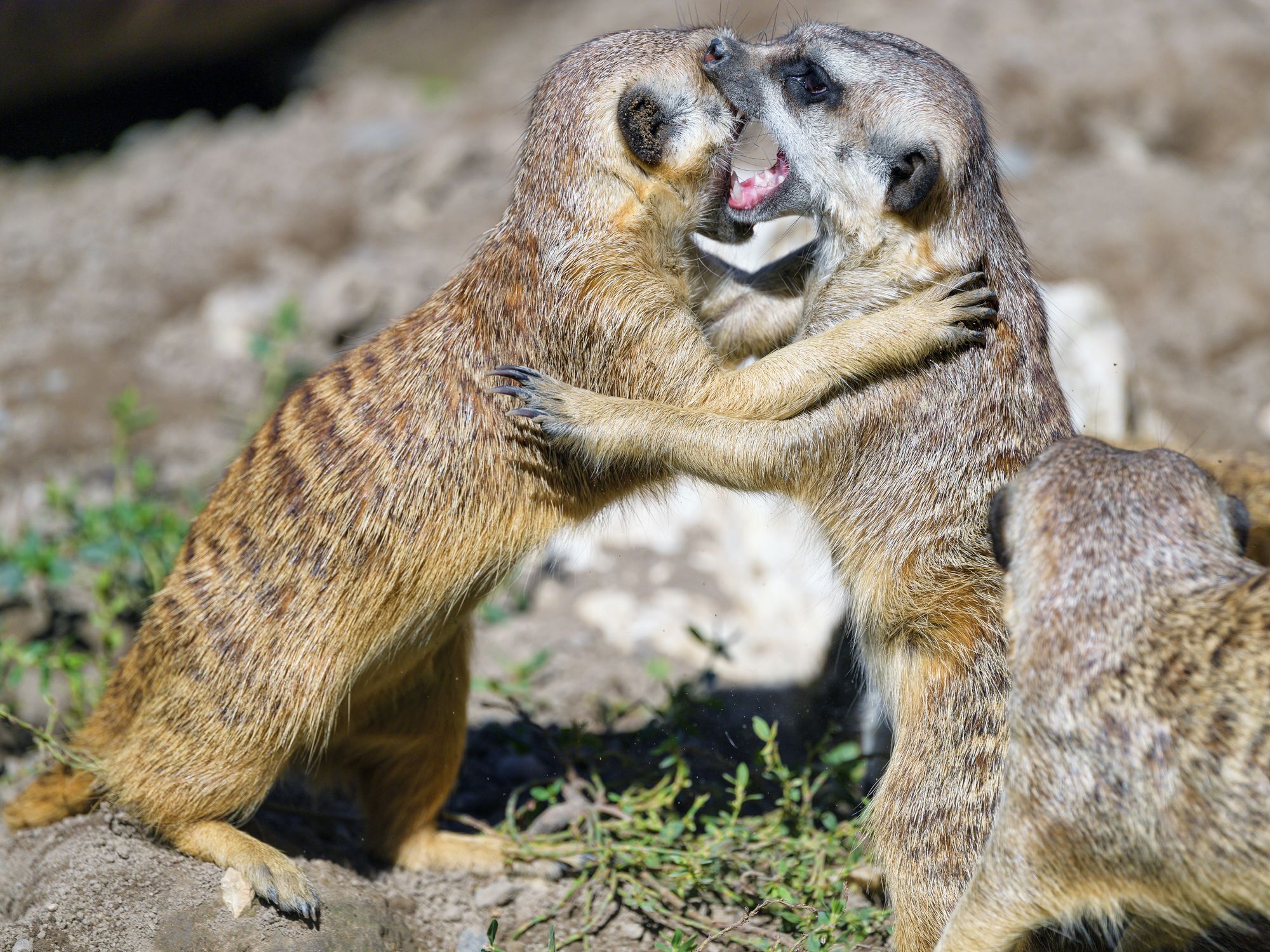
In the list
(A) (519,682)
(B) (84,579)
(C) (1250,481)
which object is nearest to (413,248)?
(B) (84,579)

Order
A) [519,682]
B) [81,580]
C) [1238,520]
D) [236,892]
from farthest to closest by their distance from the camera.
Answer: [81,580] < [519,682] < [236,892] < [1238,520]

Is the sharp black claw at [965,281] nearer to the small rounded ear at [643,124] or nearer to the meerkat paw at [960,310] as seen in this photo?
the meerkat paw at [960,310]

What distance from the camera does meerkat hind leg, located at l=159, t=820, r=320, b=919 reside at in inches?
131

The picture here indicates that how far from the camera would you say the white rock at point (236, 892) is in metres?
3.30

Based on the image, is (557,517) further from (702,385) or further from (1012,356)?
(1012,356)

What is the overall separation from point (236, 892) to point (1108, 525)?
254 cm

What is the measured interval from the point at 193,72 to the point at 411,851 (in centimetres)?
853

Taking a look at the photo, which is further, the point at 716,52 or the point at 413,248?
the point at 413,248

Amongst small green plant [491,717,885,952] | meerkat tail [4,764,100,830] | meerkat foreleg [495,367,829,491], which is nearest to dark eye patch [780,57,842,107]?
meerkat foreleg [495,367,829,491]

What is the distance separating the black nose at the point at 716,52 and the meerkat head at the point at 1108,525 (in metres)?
1.65

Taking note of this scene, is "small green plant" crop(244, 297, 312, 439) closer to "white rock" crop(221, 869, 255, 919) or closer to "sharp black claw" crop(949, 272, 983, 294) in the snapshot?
"white rock" crop(221, 869, 255, 919)

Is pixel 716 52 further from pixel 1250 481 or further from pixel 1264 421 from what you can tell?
pixel 1264 421

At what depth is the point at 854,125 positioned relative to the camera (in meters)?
3.65

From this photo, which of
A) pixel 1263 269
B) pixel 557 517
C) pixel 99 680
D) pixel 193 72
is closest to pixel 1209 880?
pixel 557 517
